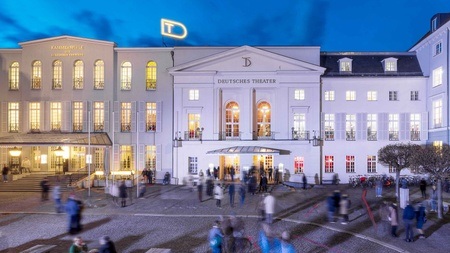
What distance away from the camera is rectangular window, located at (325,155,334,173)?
42438mm

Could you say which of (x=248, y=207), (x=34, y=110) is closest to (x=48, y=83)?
(x=34, y=110)

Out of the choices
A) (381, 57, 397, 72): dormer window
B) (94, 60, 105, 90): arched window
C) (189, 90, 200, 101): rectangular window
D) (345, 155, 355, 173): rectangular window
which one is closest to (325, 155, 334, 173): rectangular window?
(345, 155, 355, 173): rectangular window

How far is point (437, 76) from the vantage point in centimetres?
3956

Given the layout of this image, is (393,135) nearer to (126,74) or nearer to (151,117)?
(151,117)

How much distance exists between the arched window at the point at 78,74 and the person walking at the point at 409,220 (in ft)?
111

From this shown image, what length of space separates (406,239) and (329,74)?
25.8 meters

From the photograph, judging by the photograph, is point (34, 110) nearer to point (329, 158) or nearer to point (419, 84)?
point (329, 158)

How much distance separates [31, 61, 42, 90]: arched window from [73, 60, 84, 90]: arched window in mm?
3345

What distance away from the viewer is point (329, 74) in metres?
42.8

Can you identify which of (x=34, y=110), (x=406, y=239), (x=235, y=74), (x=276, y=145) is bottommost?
(x=406, y=239)

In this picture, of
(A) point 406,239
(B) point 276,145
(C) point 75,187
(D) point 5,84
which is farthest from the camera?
(D) point 5,84

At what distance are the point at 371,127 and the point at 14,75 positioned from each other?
34.4 metres

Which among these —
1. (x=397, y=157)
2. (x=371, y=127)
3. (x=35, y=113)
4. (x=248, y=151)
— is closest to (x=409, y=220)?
(x=397, y=157)

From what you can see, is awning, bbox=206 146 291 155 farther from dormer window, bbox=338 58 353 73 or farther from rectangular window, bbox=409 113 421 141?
rectangular window, bbox=409 113 421 141
